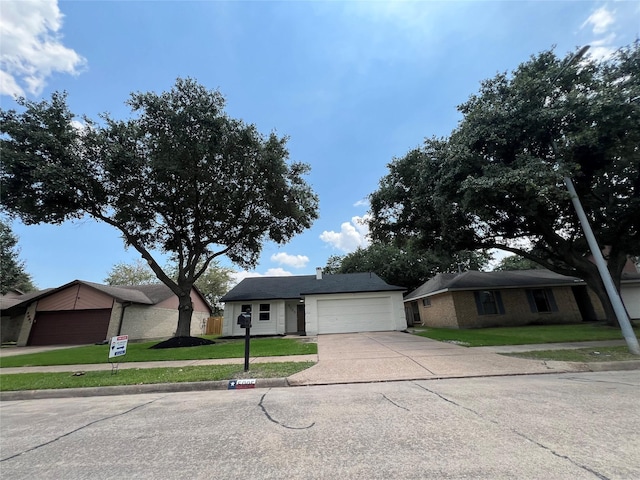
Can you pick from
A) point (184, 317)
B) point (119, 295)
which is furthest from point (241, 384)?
point (119, 295)

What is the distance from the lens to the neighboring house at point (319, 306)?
18.1 meters

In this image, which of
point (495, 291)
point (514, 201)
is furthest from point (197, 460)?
point (495, 291)

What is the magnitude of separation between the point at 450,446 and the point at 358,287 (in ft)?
53.6

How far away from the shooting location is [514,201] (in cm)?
1188

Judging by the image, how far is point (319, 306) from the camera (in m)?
18.5

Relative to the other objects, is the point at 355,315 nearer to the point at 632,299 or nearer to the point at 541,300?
the point at 541,300

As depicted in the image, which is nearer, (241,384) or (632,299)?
(241,384)

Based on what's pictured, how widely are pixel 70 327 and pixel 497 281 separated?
90.2 feet

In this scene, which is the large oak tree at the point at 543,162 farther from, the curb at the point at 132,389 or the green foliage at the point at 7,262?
the green foliage at the point at 7,262

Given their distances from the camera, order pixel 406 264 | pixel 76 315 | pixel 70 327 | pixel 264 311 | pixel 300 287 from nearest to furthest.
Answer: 1. pixel 70 327
2. pixel 76 315
3. pixel 264 311
4. pixel 300 287
5. pixel 406 264

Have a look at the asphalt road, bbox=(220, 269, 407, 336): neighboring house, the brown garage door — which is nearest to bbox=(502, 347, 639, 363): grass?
the asphalt road

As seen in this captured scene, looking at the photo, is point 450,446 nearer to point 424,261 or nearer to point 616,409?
point 616,409

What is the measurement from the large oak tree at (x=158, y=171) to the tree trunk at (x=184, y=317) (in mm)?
50

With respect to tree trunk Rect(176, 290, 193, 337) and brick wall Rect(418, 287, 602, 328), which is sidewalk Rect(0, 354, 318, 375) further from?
brick wall Rect(418, 287, 602, 328)
